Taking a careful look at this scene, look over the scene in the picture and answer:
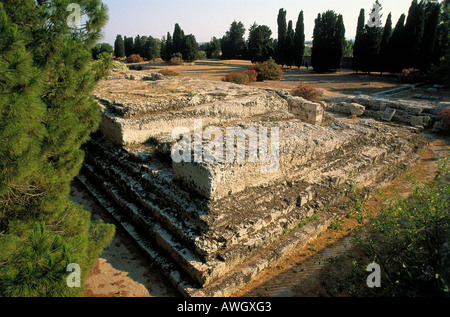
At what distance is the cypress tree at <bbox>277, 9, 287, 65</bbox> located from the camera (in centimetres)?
2867

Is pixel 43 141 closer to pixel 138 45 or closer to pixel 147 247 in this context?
pixel 147 247

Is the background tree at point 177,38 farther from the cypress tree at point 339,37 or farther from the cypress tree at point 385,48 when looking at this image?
the cypress tree at point 385,48

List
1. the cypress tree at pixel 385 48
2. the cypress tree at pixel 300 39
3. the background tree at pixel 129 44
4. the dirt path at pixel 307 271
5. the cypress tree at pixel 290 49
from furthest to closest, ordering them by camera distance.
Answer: the background tree at pixel 129 44, the cypress tree at pixel 290 49, the cypress tree at pixel 300 39, the cypress tree at pixel 385 48, the dirt path at pixel 307 271

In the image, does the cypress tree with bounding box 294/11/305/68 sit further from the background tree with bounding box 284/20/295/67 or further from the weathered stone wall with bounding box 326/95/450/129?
the weathered stone wall with bounding box 326/95/450/129

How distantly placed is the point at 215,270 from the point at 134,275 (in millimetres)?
1223

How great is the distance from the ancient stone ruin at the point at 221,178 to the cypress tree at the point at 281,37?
2334 cm

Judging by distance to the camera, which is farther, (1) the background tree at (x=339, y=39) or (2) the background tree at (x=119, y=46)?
(2) the background tree at (x=119, y=46)

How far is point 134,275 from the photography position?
149 inches
